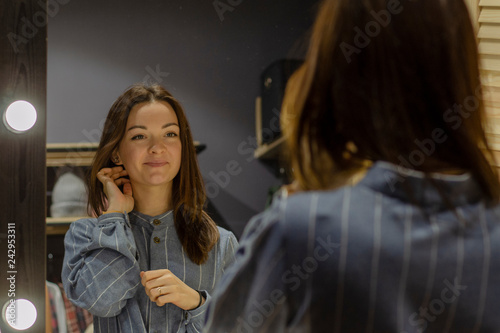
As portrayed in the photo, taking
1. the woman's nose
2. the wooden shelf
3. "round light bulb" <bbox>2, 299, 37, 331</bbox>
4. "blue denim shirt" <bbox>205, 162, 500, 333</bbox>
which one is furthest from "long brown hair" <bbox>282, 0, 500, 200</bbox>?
"round light bulb" <bbox>2, 299, 37, 331</bbox>

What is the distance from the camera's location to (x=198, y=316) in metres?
0.95

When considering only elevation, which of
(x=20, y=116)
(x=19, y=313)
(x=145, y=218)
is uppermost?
(x=20, y=116)

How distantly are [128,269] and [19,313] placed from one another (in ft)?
0.88

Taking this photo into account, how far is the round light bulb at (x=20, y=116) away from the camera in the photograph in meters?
0.99

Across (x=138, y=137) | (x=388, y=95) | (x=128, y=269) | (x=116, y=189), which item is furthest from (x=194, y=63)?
(x=388, y=95)

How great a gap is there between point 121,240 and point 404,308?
A: 579mm

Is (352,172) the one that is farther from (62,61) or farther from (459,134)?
(62,61)

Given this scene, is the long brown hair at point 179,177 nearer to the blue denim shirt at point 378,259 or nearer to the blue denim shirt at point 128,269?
the blue denim shirt at point 128,269

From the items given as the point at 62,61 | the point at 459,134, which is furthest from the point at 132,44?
the point at 459,134

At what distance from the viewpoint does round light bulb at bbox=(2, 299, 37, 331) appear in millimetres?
987

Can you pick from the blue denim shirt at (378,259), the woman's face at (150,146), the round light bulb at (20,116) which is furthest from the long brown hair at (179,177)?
the blue denim shirt at (378,259)

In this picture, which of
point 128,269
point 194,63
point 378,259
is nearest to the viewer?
point 378,259

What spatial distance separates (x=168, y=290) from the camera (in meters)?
0.94

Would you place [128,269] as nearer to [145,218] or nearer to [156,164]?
[145,218]
